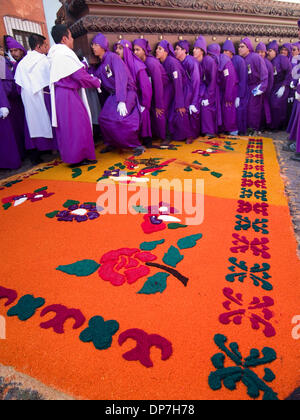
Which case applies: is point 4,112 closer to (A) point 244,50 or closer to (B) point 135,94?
(B) point 135,94

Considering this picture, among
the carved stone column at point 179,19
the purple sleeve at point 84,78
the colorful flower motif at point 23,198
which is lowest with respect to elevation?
the colorful flower motif at point 23,198

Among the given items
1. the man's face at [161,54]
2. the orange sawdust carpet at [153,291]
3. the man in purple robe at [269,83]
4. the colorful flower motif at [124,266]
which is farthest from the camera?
the man in purple robe at [269,83]

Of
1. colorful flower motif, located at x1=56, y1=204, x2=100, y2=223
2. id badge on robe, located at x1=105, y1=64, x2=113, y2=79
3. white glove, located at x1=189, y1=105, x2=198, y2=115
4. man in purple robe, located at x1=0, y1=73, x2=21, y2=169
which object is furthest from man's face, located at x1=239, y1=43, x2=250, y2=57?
colorful flower motif, located at x1=56, y1=204, x2=100, y2=223

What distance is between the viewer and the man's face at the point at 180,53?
4.19m

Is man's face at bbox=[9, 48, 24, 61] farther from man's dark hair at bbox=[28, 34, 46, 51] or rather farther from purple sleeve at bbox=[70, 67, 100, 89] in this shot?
purple sleeve at bbox=[70, 67, 100, 89]

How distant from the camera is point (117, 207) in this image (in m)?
2.06

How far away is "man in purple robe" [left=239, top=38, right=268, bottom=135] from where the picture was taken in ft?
14.7

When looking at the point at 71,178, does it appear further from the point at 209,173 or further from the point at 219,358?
the point at 219,358

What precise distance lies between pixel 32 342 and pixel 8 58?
412cm

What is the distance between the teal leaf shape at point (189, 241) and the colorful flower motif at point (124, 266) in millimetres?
192

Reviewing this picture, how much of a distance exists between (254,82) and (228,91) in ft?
1.69

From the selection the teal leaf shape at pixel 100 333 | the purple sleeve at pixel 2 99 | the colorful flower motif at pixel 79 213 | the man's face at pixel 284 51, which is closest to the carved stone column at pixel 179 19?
the man's face at pixel 284 51

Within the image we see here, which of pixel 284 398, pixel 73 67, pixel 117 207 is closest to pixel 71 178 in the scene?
pixel 117 207

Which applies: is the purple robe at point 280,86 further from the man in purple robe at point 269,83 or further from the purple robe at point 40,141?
the purple robe at point 40,141
